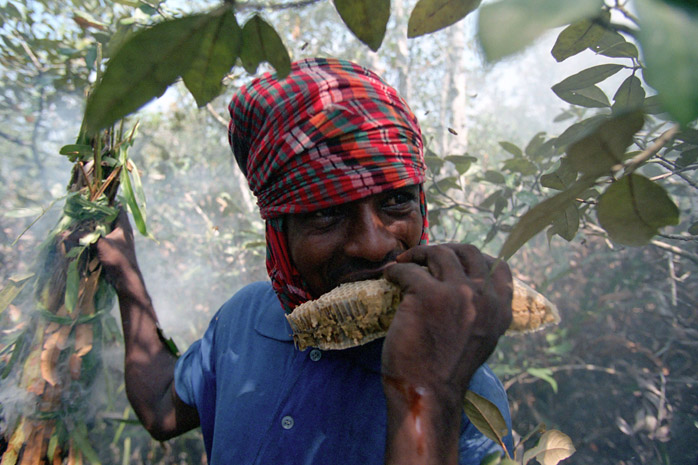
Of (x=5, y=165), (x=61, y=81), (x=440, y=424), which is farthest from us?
(x=5, y=165)

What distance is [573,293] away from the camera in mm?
3361

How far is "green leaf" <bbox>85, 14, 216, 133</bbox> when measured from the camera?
0.43 meters

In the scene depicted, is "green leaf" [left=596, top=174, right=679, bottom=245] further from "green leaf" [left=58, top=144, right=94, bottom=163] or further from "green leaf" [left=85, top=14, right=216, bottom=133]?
"green leaf" [left=58, top=144, right=94, bottom=163]

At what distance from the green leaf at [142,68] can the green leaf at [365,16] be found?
0.65 ft

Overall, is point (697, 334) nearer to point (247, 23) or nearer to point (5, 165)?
point (247, 23)

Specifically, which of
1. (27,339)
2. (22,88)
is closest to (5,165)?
(22,88)

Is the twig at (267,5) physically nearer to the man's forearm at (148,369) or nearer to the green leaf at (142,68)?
the green leaf at (142,68)

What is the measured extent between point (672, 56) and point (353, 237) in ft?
2.66

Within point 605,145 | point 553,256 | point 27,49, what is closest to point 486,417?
point 605,145

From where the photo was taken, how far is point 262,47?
57 centimetres

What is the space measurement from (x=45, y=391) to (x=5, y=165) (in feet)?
16.4

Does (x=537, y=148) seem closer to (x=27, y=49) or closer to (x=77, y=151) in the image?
(x=77, y=151)

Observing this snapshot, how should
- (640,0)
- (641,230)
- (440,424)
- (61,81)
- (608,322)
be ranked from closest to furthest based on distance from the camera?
1. (640,0)
2. (641,230)
3. (440,424)
4. (61,81)
5. (608,322)

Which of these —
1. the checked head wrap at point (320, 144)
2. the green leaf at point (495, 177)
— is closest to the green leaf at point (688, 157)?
the checked head wrap at point (320, 144)
